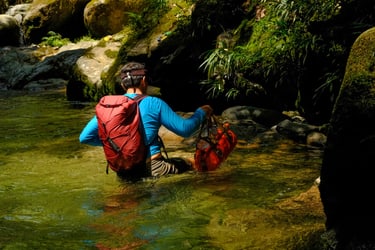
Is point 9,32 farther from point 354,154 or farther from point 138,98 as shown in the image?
point 354,154

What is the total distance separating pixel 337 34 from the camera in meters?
6.91

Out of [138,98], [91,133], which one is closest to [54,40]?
[91,133]

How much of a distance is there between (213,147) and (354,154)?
2.83 meters

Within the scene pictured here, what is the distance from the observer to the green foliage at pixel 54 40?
73.3 ft

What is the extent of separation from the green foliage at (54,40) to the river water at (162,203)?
48.2 feet

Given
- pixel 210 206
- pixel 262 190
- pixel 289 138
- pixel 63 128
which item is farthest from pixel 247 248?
pixel 63 128

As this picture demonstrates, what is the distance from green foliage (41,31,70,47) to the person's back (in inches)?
697

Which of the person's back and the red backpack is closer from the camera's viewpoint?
the red backpack

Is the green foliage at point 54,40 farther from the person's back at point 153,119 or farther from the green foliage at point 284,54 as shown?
the person's back at point 153,119

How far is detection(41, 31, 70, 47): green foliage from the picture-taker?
22341 millimetres

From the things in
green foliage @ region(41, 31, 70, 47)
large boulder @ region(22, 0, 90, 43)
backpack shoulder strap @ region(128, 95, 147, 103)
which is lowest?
green foliage @ region(41, 31, 70, 47)

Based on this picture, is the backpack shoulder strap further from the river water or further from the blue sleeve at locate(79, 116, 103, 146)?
the river water

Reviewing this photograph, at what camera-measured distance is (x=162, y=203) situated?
5.00m

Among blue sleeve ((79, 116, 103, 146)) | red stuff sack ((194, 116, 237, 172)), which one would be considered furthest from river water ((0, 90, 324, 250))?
blue sleeve ((79, 116, 103, 146))
